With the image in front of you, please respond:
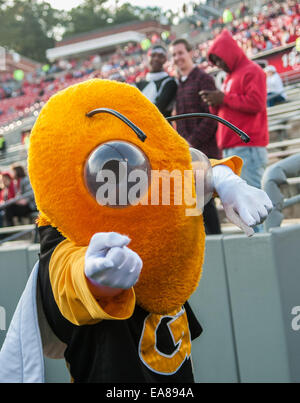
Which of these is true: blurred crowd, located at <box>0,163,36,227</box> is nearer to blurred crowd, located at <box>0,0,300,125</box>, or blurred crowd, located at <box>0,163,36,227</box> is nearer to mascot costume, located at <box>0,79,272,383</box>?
blurred crowd, located at <box>0,0,300,125</box>

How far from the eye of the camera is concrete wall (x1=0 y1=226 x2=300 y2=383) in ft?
6.87

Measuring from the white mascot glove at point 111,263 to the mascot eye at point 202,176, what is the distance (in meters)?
0.40

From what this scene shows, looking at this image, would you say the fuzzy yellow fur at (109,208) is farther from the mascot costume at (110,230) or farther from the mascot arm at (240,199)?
the mascot arm at (240,199)

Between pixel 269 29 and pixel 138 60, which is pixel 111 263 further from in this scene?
pixel 138 60

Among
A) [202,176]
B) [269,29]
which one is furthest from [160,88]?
[269,29]

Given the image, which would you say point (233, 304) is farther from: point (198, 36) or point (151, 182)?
point (198, 36)

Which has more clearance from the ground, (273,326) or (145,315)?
(145,315)

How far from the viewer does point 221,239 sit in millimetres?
2273

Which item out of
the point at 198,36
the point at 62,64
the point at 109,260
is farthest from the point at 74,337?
the point at 62,64

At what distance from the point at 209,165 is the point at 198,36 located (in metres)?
29.0

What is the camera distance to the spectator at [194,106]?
9.89ft

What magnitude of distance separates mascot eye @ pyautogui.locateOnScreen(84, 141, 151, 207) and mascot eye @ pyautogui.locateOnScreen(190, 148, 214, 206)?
23 cm

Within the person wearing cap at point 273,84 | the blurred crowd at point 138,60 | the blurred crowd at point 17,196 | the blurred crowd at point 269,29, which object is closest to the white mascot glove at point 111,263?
the blurred crowd at point 138,60

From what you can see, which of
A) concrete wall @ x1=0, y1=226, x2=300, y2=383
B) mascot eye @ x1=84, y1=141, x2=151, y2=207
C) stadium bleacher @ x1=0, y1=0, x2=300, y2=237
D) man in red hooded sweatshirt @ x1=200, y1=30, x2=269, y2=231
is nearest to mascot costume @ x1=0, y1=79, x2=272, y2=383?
mascot eye @ x1=84, y1=141, x2=151, y2=207
